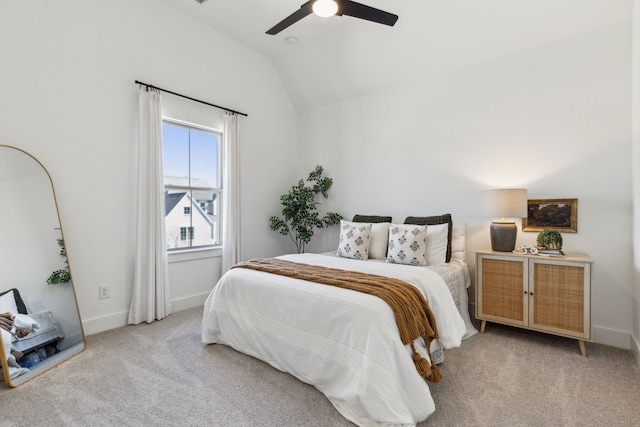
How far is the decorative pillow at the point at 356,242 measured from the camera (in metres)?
3.26

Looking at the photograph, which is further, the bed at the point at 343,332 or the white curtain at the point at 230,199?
the white curtain at the point at 230,199

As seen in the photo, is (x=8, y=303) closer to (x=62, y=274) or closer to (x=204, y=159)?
(x=62, y=274)

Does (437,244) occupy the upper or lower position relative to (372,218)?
lower

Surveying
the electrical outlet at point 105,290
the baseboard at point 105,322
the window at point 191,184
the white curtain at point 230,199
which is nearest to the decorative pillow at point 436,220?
the white curtain at point 230,199

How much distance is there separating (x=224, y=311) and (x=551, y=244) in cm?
284

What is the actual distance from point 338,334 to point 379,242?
165 centimetres

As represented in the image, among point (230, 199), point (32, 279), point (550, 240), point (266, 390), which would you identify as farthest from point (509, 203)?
point (32, 279)

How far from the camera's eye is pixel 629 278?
2.59 meters

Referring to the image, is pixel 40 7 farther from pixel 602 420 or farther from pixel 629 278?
pixel 629 278

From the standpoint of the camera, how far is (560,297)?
2512 millimetres

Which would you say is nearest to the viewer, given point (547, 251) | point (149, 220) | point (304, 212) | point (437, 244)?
point (547, 251)

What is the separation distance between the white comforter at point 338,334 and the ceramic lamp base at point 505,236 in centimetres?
85

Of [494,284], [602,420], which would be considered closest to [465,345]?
[494,284]

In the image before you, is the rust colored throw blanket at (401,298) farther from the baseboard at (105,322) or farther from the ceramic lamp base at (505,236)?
the baseboard at (105,322)
